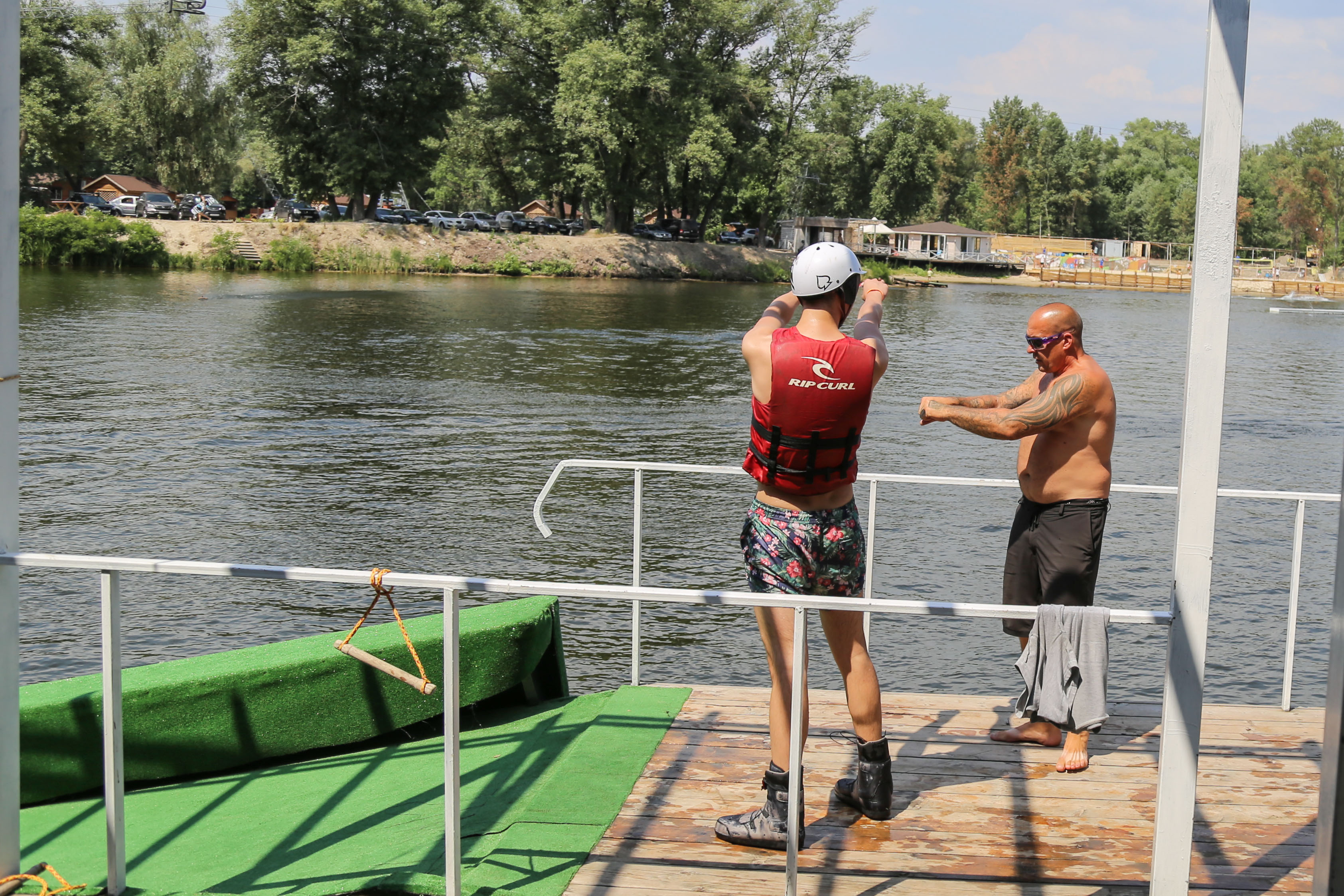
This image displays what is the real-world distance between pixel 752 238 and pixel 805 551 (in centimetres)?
7914

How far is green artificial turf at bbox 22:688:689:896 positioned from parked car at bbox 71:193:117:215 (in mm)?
64915

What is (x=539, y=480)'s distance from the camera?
18.9 meters

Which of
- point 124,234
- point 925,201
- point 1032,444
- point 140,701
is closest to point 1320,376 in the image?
point 1032,444

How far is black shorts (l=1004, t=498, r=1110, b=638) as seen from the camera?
510cm

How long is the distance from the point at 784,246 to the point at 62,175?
5042 cm

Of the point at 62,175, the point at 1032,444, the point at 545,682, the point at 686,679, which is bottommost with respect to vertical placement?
the point at 686,679

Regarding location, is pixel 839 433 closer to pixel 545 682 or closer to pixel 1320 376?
pixel 545 682

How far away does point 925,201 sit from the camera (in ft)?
323

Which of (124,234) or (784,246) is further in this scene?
(784,246)

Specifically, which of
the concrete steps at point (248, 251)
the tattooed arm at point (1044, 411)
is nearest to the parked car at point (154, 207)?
the concrete steps at point (248, 251)

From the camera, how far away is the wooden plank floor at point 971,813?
150 inches

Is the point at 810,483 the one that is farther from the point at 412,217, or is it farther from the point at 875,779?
the point at 412,217

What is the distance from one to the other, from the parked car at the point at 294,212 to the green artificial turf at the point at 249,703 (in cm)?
6082

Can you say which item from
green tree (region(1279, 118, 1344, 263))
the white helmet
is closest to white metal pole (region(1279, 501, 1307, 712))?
the white helmet
